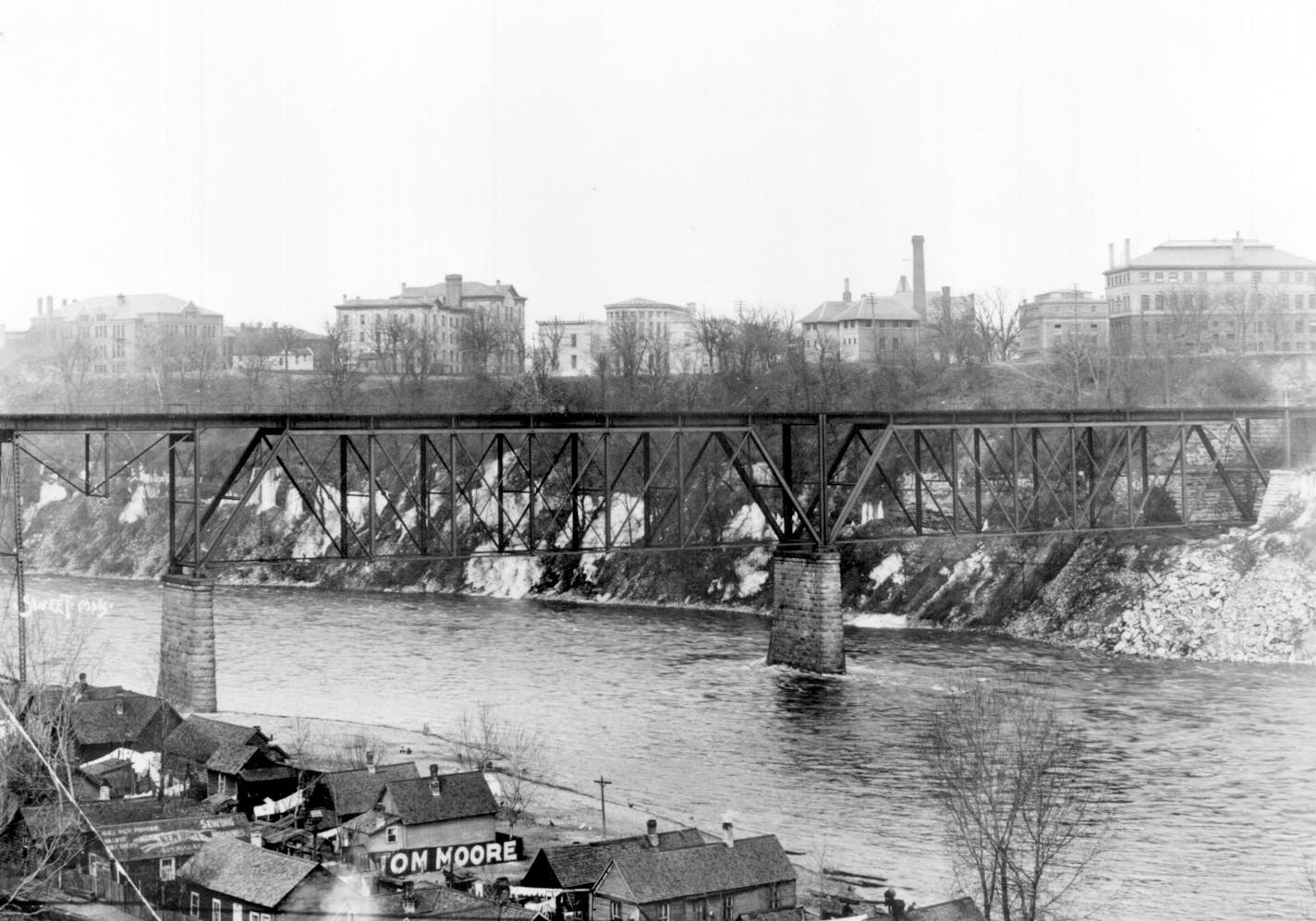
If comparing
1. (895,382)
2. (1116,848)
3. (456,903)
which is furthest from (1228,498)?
(456,903)

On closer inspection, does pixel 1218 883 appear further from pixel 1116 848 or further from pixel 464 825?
pixel 464 825

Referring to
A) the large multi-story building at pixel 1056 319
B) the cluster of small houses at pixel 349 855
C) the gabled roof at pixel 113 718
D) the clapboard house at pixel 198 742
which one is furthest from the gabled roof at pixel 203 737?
the large multi-story building at pixel 1056 319

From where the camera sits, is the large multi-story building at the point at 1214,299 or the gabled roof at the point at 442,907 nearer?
the gabled roof at the point at 442,907

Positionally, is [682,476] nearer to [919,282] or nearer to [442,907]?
[442,907]

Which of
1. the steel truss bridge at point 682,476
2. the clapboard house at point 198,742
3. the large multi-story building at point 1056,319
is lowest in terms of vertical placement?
the clapboard house at point 198,742

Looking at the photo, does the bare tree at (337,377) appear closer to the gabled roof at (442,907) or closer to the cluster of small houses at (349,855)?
the cluster of small houses at (349,855)

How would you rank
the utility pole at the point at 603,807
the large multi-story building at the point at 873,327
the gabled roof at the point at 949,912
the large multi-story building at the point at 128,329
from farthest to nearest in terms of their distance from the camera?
the large multi-story building at the point at 128,329
the large multi-story building at the point at 873,327
the utility pole at the point at 603,807
the gabled roof at the point at 949,912

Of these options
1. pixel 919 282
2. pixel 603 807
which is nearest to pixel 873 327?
pixel 919 282
